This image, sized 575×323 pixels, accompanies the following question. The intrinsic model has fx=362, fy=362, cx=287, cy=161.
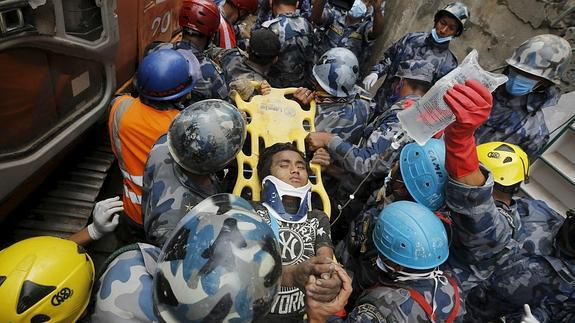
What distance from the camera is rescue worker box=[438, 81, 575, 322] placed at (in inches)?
77.2

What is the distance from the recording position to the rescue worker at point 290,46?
Answer: 4398 mm

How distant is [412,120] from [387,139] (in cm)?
49

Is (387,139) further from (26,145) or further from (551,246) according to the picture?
(26,145)

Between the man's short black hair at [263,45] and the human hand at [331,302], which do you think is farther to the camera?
the man's short black hair at [263,45]

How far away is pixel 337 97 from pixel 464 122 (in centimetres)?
153

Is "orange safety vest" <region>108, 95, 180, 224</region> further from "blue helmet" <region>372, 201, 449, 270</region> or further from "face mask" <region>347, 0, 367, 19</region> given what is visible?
"face mask" <region>347, 0, 367, 19</region>

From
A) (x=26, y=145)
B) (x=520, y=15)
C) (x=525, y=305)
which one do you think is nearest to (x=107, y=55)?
(x=26, y=145)

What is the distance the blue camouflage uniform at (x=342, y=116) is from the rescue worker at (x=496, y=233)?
1.01 metres

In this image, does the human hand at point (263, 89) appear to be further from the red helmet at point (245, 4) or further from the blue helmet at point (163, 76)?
the red helmet at point (245, 4)

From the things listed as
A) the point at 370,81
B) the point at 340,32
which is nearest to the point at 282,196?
the point at 370,81

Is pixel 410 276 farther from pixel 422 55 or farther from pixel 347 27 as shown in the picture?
pixel 347 27

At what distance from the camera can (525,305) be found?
246 cm

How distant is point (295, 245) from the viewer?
220 centimetres

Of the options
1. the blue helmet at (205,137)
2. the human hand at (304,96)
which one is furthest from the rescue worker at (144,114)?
the human hand at (304,96)
